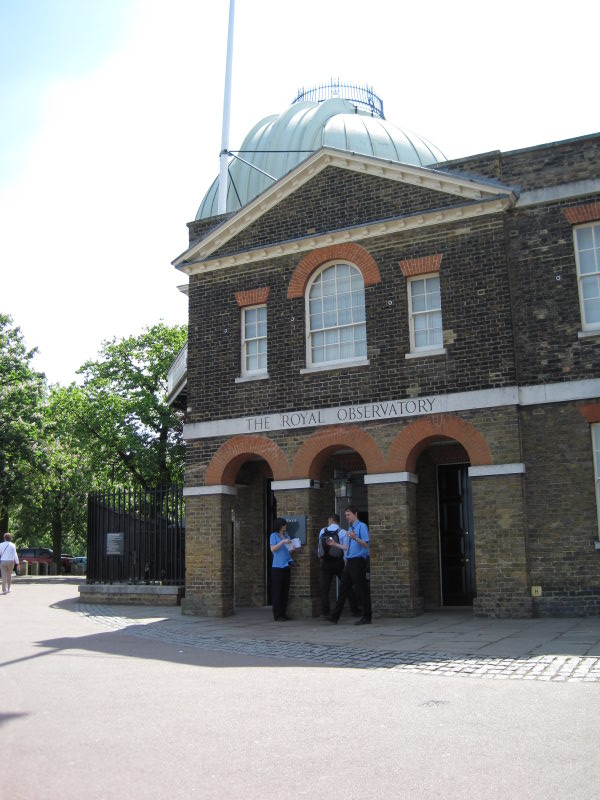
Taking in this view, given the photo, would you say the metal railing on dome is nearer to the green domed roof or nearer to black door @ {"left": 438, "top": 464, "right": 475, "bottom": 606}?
the green domed roof

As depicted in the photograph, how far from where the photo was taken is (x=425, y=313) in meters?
15.1

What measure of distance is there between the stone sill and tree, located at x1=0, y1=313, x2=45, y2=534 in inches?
608

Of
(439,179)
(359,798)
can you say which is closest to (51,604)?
(439,179)

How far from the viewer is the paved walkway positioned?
9.01 meters

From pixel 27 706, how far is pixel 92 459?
31.5 meters

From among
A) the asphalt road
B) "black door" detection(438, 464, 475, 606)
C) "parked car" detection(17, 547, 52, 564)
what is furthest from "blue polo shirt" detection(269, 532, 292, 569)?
"parked car" detection(17, 547, 52, 564)

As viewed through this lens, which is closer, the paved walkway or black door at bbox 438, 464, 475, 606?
the paved walkway

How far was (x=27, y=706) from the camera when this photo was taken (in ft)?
23.7

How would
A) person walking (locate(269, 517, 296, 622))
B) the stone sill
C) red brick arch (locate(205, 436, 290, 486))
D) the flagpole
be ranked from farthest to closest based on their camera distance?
1. the flagpole
2. the stone sill
3. red brick arch (locate(205, 436, 290, 486))
4. person walking (locate(269, 517, 296, 622))

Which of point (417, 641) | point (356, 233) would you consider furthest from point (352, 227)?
point (417, 641)

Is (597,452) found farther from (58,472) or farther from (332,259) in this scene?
(58,472)

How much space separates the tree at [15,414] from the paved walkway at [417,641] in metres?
19.1

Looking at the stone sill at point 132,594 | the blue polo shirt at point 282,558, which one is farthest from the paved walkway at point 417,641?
the stone sill at point 132,594

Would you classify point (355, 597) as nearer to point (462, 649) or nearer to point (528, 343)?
point (462, 649)
